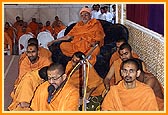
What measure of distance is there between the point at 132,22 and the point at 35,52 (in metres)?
1.14

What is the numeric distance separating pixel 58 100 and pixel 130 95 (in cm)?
41

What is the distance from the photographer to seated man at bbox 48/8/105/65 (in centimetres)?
352

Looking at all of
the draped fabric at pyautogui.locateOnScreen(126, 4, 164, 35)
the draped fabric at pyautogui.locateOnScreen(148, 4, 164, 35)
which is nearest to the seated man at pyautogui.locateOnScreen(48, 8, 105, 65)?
the draped fabric at pyautogui.locateOnScreen(126, 4, 164, 35)

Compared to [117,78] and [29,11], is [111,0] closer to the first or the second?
[117,78]

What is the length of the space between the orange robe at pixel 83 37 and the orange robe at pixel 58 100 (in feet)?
4.15

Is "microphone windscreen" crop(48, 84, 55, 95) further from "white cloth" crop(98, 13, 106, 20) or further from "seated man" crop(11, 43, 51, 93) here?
"white cloth" crop(98, 13, 106, 20)

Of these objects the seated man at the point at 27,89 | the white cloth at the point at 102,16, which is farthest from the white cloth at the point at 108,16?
the seated man at the point at 27,89

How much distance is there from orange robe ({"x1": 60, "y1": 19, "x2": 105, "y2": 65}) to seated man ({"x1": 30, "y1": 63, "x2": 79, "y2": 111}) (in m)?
1.24

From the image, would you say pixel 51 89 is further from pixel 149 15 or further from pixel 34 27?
pixel 34 27

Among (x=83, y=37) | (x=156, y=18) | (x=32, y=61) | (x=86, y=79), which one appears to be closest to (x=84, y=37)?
(x=83, y=37)

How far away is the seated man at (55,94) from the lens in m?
2.04

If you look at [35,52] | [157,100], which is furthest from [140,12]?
[157,100]

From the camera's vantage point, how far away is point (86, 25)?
3.79 m

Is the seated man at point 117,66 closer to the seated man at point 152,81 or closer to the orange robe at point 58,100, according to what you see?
the seated man at point 152,81
